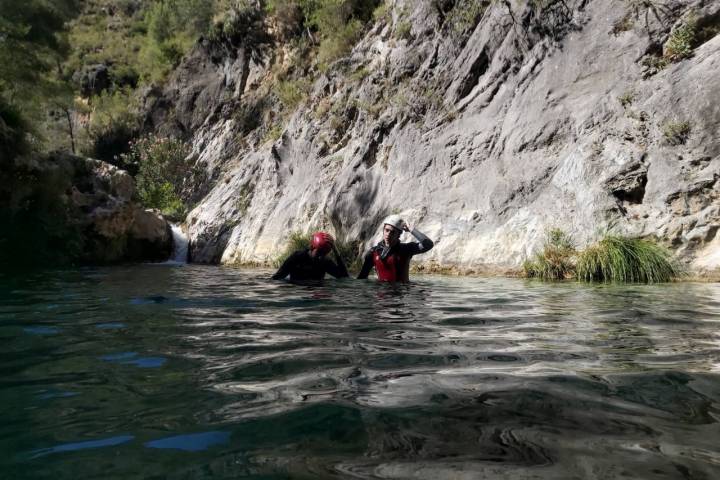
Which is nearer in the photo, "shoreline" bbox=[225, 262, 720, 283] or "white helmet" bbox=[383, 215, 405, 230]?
"shoreline" bbox=[225, 262, 720, 283]

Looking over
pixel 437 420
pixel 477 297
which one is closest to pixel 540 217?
pixel 477 297

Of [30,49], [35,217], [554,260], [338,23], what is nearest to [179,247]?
[35,217]

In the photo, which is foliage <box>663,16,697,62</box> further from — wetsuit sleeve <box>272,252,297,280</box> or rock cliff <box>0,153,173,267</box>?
rock cliff <box>0,153,173,267</box>

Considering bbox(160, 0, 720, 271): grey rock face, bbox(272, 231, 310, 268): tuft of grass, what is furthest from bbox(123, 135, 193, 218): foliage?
bbox(272, 231, 310, 268): tuft of grass

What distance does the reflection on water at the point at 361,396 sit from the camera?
147 centimetres

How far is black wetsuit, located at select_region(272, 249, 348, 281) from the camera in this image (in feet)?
26.3

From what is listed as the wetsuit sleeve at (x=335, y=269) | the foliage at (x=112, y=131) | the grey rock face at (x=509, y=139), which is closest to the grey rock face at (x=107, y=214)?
the grey rock face at (x=509, y=139)

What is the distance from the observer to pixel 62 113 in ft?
113

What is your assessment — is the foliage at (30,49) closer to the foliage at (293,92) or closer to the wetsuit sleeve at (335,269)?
the foliage at (293,92)

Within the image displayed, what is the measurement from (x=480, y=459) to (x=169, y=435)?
98cm

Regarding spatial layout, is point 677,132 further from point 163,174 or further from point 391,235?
point 163,174

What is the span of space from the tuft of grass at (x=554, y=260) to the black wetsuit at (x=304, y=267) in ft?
11.0

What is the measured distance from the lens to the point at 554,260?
8.66 meters

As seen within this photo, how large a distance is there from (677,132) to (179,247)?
57.1 feet
